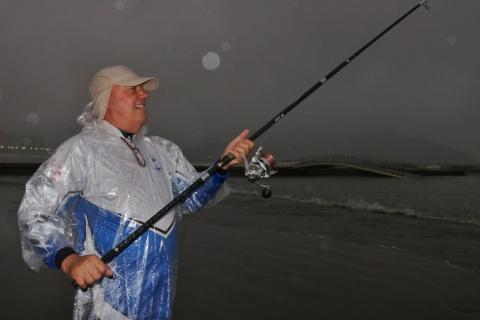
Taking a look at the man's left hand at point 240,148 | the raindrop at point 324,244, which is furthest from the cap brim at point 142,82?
the raindrop at point 324,244

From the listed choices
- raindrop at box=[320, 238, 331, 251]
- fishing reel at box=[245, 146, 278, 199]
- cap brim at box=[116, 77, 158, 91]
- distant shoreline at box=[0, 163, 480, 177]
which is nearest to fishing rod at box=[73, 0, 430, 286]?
fishing reel at box=[245, 146, 278, 199]

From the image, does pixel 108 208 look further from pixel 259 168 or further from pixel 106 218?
pixel 259 168

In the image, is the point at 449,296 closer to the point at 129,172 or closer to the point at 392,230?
the point at 129,172

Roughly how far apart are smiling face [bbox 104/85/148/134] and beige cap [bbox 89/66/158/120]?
0.03m

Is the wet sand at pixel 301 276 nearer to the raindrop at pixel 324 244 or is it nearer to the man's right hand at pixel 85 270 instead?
the raindrop at pixel 324 244

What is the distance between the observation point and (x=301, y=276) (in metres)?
6.66

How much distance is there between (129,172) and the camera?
7.91 ft

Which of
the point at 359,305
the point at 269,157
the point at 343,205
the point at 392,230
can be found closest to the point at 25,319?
the point at 269,157

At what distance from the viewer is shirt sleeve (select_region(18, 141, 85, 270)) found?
6.78 feet

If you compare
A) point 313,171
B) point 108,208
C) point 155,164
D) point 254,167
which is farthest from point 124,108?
point 313,171

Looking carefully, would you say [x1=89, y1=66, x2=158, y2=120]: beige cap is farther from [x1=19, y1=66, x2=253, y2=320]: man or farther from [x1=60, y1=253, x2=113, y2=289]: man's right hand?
[x1=60, y1=253, x2=113, y2=289]: man's right hand

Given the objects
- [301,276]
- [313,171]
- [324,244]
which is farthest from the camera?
[313,171]

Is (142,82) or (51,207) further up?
(142,82)

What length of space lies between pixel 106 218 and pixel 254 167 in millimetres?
1092
